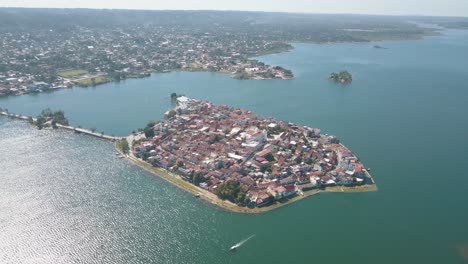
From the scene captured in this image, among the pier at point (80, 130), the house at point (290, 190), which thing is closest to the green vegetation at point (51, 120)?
the pier at point (80, 130)

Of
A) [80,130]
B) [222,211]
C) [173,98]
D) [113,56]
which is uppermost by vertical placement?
[113,56]

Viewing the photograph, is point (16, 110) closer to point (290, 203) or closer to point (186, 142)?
point (186, 142)

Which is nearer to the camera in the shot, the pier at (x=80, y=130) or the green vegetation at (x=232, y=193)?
the green vegetation at (x=232, y=193)

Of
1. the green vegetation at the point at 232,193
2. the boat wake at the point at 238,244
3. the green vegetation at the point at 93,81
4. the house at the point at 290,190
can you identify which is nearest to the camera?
the boat wake at the point at 238,244

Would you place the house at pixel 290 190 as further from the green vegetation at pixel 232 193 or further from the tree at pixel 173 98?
the tree at pixel 173 98

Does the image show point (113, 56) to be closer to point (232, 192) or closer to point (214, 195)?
point (214, 195)

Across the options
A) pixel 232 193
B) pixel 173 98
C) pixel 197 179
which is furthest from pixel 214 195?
pixel 173 98

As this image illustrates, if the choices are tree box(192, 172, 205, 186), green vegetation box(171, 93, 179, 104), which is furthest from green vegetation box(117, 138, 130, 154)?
green vegetation box(171, 93, 179, 104)

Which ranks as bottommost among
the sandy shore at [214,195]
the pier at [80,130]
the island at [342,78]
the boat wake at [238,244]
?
the boat wake at [238,244]
